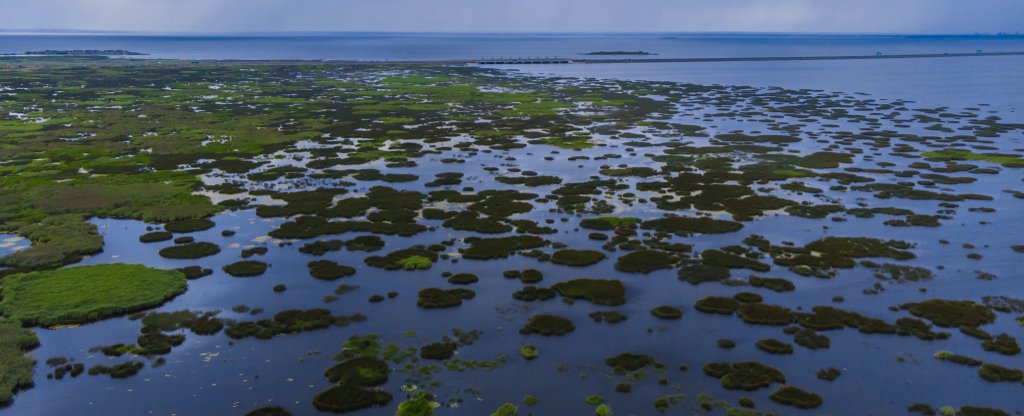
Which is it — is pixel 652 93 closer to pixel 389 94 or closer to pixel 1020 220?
pixel 389 94

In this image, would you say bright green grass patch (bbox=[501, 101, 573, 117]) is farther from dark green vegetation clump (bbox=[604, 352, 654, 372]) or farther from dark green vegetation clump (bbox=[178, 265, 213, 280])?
dark green vegetation clump (bbox=[604, 352, 654, 372])

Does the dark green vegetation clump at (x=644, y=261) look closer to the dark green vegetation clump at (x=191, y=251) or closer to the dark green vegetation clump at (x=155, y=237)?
the dark green vegetation clump at (x=191, y=251)

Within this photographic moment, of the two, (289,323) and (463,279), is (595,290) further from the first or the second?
(289,323)

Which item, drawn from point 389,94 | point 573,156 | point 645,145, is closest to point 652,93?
point 389,94

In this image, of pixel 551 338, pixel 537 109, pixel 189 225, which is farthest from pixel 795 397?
pixel 537 109

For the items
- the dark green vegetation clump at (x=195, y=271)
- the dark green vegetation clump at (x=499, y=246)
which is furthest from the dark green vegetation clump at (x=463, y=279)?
the dark green vegetation clump at (x=195, y=271)

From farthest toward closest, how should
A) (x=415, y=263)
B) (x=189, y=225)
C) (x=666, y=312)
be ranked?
(x=189, y=225) < (x=415, y=263) < (x=666, y=312)
